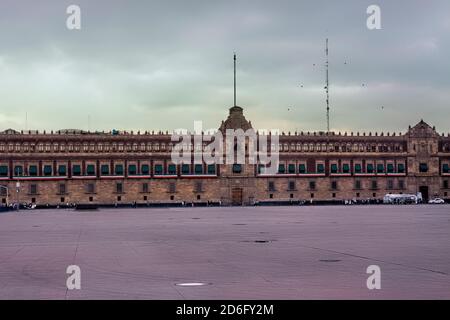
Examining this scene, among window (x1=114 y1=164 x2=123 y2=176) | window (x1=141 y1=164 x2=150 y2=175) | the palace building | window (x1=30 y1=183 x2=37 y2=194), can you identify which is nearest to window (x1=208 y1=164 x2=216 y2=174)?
the palace building

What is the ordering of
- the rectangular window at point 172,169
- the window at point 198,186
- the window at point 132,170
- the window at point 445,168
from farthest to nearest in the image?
the window at point 445,168, the rectangular window at point 172,169, the window at point 198,186, the window at point 132,170

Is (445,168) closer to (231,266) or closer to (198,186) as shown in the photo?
(198,186)

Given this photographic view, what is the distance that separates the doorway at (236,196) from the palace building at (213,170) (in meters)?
0.16

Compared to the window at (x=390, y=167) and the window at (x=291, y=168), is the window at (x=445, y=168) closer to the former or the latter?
the window at (x=390, y=167)

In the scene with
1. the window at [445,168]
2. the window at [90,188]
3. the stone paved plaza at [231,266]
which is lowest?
the stone paved plaza at [231,266]

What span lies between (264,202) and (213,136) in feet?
45.1

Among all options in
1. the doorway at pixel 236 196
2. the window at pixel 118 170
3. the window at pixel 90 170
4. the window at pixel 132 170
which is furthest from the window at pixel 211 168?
the window at pixel 90 170

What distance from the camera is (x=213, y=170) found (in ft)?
339

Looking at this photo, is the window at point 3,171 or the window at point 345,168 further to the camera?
the window at point 345,168

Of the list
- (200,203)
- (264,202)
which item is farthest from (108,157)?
(264,202)

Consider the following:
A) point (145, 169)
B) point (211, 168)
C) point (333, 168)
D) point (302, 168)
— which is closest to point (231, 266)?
point (211, 168)

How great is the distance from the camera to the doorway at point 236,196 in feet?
341

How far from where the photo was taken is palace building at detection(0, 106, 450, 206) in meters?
99.9

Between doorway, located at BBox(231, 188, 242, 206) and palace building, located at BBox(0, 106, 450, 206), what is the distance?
165mm
